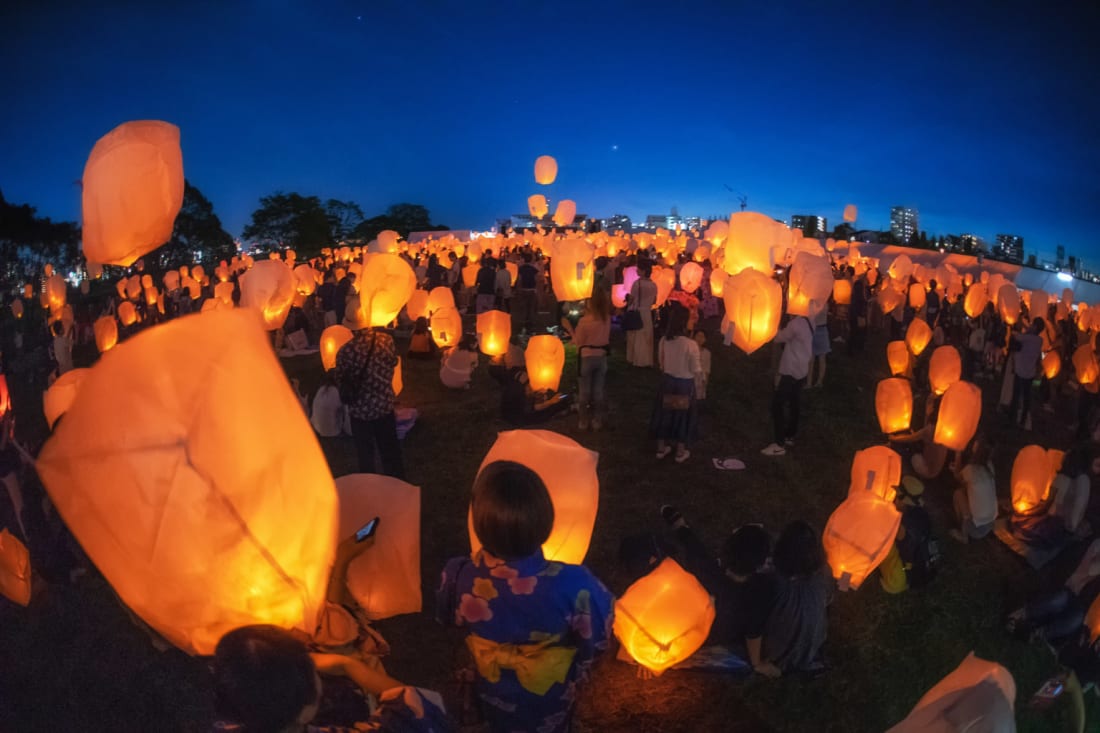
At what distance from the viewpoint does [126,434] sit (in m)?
1.27

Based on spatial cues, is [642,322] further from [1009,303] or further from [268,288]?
[1009,303]

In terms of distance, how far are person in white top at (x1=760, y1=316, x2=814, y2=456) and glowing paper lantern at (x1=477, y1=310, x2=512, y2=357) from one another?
3.30m

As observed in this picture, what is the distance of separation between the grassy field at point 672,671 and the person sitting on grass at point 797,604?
0.56 feet

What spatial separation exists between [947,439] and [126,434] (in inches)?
221

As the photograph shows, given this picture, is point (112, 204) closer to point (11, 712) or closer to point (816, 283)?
point (11, 712)

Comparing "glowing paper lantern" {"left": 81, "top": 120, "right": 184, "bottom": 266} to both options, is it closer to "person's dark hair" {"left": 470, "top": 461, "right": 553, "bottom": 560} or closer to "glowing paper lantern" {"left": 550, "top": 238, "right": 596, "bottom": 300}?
"person's dark hair" {"left": 470, "top": 461, "right": 553, "bottom": 560}

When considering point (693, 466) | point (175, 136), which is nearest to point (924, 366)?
point (693, 466)

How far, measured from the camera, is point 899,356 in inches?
298

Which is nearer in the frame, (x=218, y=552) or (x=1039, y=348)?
A: (x=218, y=552)

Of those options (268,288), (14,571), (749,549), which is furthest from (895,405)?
(14,571)

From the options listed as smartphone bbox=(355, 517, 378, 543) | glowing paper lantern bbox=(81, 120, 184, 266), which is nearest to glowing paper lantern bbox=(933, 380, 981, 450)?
smartphone bbox=(355, 517, 378, 543)

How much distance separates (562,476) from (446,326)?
6.23 metres

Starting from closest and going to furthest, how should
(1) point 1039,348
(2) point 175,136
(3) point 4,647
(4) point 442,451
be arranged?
(2) point 175,136 → (3) point 4,647 → (4) point 442,451 → (1) point 1039,348

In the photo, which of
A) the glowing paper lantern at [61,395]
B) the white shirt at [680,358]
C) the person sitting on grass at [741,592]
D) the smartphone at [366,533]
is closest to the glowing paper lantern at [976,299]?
the white shirt at [680,358]
